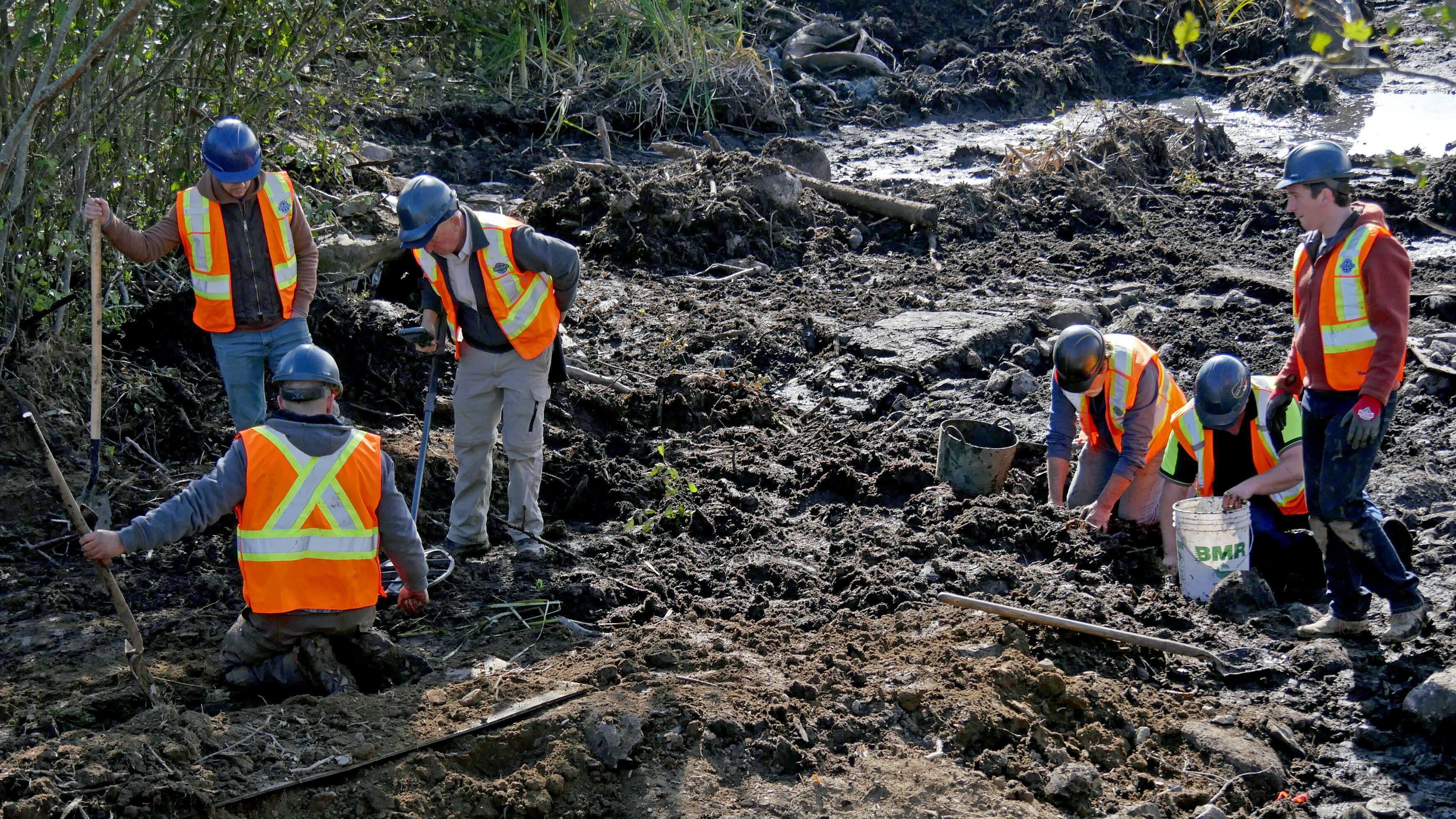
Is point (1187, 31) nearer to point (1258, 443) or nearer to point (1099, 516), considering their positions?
point (1258, 443)

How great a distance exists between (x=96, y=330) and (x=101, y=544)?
5.03ft

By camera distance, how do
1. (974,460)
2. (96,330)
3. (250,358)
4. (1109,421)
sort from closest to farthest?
(96,330) → (250,358) → (1109,421) → (974,460)

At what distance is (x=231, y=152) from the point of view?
5.19 meters

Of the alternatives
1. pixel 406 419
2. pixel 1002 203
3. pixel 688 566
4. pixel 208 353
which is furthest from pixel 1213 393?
pixel 1002 203

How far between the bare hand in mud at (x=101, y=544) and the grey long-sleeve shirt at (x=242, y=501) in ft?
0.09

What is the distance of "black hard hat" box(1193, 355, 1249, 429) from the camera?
17.0ft

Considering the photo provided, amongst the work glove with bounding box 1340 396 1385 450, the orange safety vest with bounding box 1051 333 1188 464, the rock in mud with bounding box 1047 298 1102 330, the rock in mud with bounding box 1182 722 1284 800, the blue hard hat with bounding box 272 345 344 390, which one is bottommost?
the rock in mud with bounding box 1182 722 1284 800

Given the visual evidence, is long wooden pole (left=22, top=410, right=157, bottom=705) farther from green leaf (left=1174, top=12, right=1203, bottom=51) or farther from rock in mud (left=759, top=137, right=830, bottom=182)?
rock in mud (left=759, top=137, right=830, bottom=182)

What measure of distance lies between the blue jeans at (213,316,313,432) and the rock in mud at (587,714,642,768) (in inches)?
101

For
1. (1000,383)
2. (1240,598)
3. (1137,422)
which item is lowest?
(1240,598)

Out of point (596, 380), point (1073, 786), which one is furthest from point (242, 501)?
point (596, 380)

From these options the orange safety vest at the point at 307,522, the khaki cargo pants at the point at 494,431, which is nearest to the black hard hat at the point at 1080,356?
the khaki cargo pants at the point at 494,431

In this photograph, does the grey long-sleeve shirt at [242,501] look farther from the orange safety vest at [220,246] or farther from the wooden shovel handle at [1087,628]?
the wooden shovel handle at [1087,628]

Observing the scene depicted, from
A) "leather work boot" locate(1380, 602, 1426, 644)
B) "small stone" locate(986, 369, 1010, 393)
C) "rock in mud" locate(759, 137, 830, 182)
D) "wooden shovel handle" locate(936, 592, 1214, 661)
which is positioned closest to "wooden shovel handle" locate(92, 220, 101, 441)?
"wooden shovel handle" locate(936, 592, 1214, 661)
